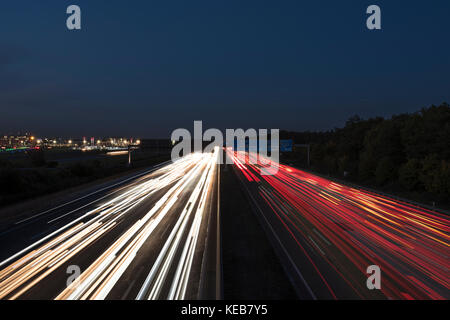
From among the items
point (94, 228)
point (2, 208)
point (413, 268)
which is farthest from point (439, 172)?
point (2, 208)

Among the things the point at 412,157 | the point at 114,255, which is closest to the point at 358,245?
the point at 114,255

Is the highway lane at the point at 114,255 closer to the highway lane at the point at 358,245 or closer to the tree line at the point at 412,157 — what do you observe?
the highway lane at the point at 358,245

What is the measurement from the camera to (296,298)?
7.00 metres

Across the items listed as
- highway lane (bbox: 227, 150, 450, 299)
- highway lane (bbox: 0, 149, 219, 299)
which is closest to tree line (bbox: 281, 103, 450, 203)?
highway lane (bbox: 227, 150, 450, 299)

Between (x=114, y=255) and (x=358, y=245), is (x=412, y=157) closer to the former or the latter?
(x=358, y=245)

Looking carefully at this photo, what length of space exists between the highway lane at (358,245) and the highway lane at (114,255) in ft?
12.7

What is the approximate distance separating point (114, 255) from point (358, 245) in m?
10.4

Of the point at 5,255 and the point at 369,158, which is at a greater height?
the point at 369,158

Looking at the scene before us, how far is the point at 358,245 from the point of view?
10.8 metres

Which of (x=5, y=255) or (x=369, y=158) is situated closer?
(x=5, y=255)

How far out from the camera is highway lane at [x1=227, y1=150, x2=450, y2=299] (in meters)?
7.61

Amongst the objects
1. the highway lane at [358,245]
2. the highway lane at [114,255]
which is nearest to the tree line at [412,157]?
the highway lane at [358,245]
